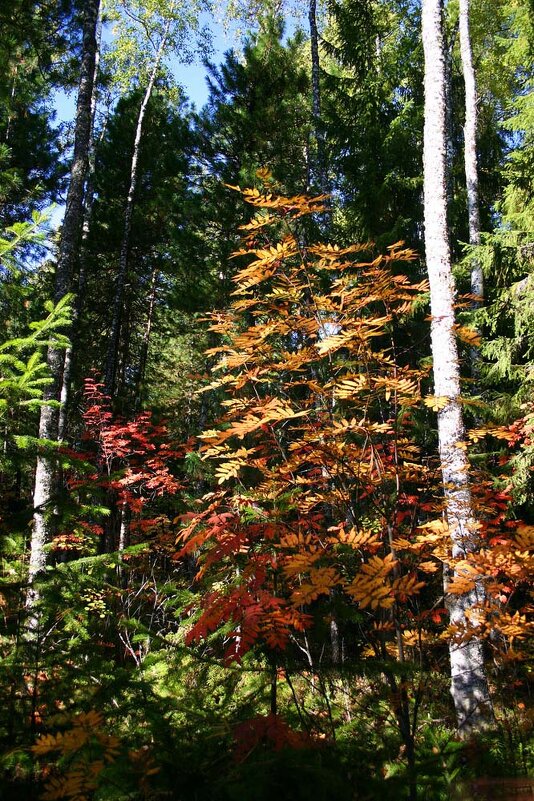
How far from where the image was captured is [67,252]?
6141 mm

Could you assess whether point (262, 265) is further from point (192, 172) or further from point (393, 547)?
point (192, 172)

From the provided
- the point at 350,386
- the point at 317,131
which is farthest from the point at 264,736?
the point at 317,131

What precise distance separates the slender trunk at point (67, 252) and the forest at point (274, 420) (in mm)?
48

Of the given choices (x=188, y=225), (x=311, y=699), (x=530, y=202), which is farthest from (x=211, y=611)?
(x=188, y=225)

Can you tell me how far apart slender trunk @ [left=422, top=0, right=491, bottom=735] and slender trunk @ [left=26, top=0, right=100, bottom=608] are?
163 inches

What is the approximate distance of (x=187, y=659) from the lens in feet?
20.9

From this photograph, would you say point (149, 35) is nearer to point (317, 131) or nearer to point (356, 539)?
point (317, 131)

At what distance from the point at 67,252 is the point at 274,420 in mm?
4636

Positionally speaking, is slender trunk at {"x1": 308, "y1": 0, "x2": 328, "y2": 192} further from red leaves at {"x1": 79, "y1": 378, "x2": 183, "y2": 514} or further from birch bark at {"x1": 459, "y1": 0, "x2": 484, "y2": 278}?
red leaves at {"x1": 79, "y1": 378, "x2": 183, "y2": 514}

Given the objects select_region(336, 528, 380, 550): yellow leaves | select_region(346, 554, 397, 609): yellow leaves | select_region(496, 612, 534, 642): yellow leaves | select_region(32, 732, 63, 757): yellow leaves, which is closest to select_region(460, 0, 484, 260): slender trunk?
select_region(496, 612, 534, 642): yellow leaves

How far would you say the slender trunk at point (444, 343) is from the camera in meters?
4.06

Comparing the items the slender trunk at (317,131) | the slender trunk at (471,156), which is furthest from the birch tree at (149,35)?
the slender trunk at (471,156)

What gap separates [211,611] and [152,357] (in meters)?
13.4

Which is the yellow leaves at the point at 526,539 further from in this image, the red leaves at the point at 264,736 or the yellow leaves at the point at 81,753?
the yellow leaves at the point at 81,753
